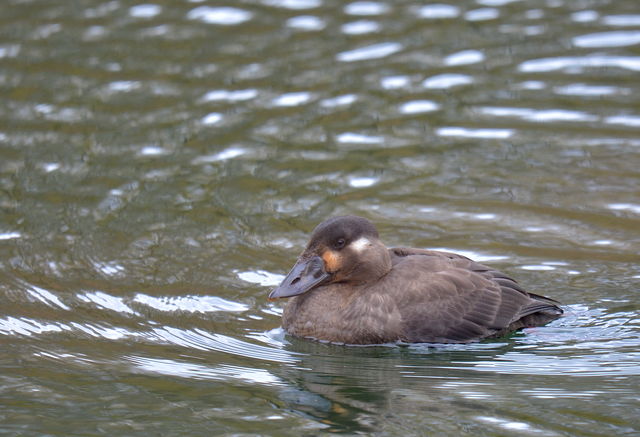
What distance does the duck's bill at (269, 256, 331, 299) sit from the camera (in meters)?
7.57

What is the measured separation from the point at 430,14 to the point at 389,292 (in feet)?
23.9

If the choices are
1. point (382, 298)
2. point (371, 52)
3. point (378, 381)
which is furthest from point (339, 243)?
point (371, 52)

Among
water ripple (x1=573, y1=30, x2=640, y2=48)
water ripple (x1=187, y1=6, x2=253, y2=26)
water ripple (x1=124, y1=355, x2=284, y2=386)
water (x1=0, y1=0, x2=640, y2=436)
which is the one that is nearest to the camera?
water (x1=0, y1=0, x2=640, y2=436)

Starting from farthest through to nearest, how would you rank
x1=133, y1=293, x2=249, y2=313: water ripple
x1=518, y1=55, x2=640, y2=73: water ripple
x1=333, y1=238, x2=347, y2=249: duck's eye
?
1. x1=518, y1=55, x2=640, y2=73: water ripple
2. x1=133, y1=293, x2=249, y2=313: water ripple
3. x1=333, y1=238, x2=347, y2=249: duck's eye

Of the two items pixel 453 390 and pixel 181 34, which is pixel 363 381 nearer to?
pixel 453 390

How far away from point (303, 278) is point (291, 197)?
2.56m

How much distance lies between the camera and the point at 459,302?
25.5 feet

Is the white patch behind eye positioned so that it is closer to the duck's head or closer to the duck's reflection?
the duck's head

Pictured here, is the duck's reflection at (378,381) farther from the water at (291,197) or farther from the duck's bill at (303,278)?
the duck's bill at (303,278)

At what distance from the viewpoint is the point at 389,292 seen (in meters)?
7.71

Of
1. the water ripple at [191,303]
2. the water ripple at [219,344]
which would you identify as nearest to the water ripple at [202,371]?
the water ripple at [219,344]

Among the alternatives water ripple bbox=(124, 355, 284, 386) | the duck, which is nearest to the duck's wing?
the duck

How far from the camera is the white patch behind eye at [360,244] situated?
769 centimetres

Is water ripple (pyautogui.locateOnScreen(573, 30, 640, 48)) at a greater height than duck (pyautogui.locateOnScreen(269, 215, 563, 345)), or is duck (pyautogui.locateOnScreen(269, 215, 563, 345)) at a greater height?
water ripple (pyautogui.locateOnScreen(573, 30, 640, 48))
